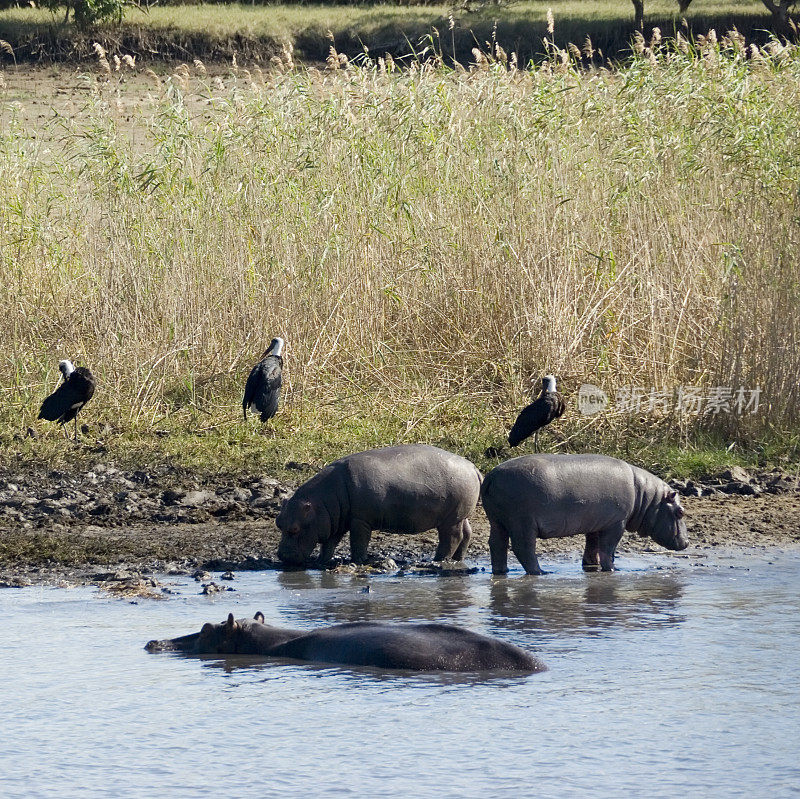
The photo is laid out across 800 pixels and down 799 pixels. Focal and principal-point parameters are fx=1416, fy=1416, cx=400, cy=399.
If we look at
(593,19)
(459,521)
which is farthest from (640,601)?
(593,19)

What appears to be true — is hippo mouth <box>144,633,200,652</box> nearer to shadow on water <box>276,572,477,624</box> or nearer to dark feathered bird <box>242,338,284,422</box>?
shadow on water <box>276,572,477,624</box>

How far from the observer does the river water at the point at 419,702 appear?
14.2ft

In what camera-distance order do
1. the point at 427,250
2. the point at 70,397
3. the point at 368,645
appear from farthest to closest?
the point at 427,250
the point at 70,397
the point at 368,645

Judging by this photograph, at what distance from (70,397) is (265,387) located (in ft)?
4.04

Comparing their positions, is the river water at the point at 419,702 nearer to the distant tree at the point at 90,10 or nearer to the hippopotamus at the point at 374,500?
the hippopotamus at the point at 374,500

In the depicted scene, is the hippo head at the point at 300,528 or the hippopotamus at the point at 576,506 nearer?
the hippopotamus at the point at 576,506

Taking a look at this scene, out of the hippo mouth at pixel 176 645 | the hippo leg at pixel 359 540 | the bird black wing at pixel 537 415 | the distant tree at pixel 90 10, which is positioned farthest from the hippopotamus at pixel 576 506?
the distant tree at pixel 90 10

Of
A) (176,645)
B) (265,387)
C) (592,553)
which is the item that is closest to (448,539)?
(592,553)

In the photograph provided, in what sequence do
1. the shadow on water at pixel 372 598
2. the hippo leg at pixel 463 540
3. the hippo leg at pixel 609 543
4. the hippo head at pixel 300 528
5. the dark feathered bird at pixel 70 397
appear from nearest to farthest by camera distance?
the shadow on water at pixel 372 598 < the hippo head at pixel 300 528 < the hippo leg at pixel 609 543 < the hippo leg at pixel 463 540 < the dark feathered bird at pixel 70 397

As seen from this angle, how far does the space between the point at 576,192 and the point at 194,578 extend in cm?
463

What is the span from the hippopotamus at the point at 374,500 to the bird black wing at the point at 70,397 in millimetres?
2373

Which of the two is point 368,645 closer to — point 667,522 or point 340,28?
point 667,522

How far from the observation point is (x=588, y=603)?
6.43 metres

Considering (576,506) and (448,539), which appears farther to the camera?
(448,539)
